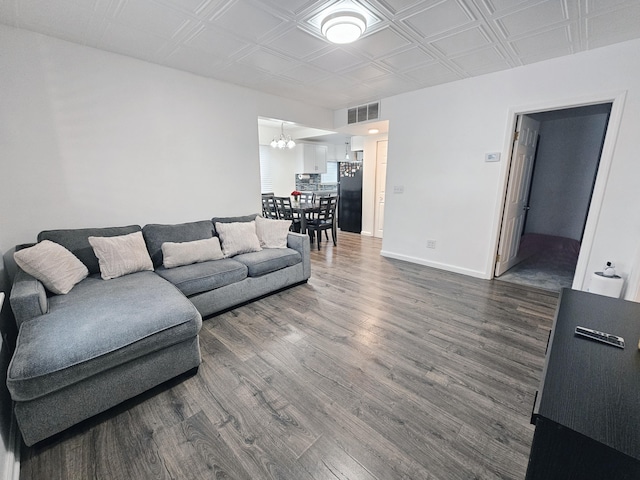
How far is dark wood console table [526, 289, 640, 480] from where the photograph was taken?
0.62 meters

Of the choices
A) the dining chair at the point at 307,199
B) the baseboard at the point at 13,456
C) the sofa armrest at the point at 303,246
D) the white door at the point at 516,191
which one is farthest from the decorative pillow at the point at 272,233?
the white door at the point at 516,191

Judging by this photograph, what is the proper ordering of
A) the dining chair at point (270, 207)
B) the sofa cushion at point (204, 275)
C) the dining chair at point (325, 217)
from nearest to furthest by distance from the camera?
1. the sofa cushion at point (204, 275)
2. the dining chair at point (325, 217)
3. the dining chair at point (270, 207)

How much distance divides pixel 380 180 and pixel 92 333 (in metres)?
5.47

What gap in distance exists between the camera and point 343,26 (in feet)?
6.73

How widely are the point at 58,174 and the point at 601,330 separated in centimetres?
394

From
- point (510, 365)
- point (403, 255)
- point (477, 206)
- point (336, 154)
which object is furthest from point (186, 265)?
point (336, 154)

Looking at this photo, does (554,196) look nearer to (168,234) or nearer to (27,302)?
(168,234)

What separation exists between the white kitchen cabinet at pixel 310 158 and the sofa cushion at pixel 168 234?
16.0 ft

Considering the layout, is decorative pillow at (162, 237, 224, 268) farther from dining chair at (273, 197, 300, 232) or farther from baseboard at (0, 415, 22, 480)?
dining chair at (273, 197, 300, 232)

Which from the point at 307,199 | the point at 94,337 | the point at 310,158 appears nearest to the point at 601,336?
the point at 94,337

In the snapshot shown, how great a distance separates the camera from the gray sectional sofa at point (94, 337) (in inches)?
50.6

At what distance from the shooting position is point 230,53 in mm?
2650

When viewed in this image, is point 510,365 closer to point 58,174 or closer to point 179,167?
→ point 179,167

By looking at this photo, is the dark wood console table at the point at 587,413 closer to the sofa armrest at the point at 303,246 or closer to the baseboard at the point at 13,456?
the baseboard at the point at 13,456
